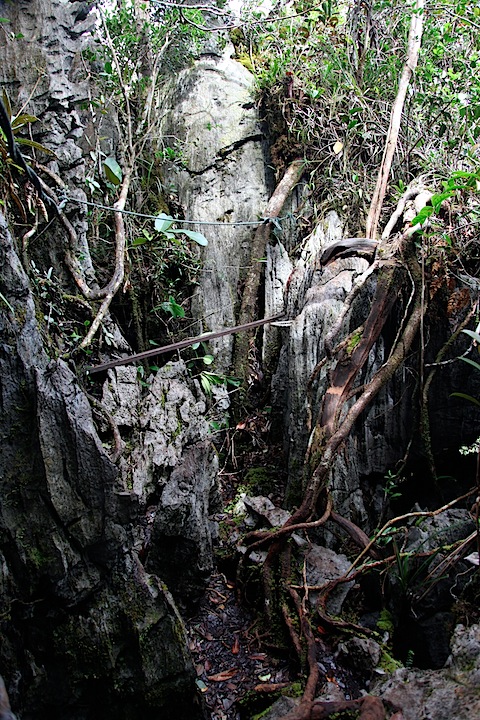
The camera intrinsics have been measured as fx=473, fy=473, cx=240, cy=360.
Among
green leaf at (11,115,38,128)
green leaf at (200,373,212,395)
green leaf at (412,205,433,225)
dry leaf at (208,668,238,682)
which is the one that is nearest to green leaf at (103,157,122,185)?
green leaf at (11,115,38,128)

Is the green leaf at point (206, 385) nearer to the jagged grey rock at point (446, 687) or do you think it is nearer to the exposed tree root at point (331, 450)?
the exposed tree root at point (331, 450)

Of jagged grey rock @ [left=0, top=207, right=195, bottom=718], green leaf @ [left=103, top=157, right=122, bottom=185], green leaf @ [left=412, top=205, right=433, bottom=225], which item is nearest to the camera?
jagged grey rock @ [left=0, top=207, right=195, bottom=718]

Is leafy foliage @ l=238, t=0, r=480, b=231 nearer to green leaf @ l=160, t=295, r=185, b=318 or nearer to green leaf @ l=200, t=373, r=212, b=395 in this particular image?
green leaf @ l=160, t=295, r=185, b=318

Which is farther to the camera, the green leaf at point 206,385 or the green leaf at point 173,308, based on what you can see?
the green leaf at point 173,308


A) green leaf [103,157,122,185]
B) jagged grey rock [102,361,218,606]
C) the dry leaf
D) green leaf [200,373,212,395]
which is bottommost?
the dry leaf

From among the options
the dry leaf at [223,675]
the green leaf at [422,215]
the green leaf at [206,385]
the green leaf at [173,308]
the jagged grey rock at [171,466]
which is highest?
the green leaf at [422,215]

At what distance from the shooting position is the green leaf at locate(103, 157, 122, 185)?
4.26 m

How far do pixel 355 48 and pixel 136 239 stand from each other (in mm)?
2821

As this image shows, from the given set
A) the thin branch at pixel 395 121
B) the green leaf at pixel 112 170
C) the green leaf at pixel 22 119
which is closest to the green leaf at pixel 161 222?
the green leaf at pixel 112 170

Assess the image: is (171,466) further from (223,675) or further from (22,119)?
(22,119)

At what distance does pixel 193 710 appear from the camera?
86.7 inches

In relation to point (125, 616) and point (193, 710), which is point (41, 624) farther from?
point (193, 710)

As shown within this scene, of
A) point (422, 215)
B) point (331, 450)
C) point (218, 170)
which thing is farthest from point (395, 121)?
point (331, 450)

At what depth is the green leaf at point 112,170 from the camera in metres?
4.26
